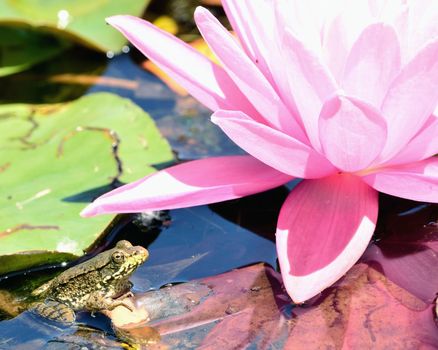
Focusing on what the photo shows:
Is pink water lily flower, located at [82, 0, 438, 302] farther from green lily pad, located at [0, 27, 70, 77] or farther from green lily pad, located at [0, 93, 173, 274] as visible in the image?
green lily pad, located at [0, 27, 70, 77]

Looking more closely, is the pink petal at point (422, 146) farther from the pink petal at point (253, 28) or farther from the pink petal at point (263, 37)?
the pink petal at point (253, 28)

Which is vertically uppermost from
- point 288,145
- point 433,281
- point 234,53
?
point 234,53

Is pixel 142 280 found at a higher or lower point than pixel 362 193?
lower

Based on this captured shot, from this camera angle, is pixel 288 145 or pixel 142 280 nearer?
pixel 288 145

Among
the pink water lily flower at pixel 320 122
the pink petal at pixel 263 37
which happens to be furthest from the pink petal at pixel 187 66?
the pink petal at pixel 263 37

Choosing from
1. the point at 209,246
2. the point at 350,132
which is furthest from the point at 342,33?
the point at 209,246

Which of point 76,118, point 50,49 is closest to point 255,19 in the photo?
point 76,118

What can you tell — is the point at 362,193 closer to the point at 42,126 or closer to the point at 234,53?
the point at 234,53
